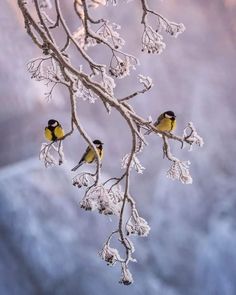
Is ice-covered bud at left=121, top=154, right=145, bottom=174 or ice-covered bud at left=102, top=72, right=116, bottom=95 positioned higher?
ice-covered bud at left=102, top=72, right=116, bottom=95

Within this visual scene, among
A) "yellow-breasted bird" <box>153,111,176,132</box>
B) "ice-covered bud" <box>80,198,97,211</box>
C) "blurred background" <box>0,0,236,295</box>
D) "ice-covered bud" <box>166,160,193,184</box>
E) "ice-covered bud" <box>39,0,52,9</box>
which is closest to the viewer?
"ice-covered bud" <box>39,0,52,9</box>

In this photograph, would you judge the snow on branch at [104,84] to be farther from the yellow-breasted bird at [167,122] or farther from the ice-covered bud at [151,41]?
the yellow-breasted bird at [167,122]

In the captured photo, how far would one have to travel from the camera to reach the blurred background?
334 cm

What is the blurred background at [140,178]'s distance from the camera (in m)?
3.34

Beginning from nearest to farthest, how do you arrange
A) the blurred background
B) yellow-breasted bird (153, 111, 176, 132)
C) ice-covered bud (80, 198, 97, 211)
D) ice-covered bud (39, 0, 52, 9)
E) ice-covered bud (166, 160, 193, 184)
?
ice-covered bud (39, 0, 52, 9)
ice-covered bud (80, 198, 97, 211)
ice-covered bud (166, 160, 193, 184)
yellow-breasted bird (153, 111, 176, 132)
the blurred background

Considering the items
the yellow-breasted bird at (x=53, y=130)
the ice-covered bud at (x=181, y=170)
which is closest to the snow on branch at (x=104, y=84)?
the ice-covered bud at (x=181, y=170)

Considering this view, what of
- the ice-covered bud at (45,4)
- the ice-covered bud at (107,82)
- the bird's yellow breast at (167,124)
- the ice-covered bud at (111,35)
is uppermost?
the bird's yellow breast at (167,124)

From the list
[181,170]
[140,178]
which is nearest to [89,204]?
[181,170]

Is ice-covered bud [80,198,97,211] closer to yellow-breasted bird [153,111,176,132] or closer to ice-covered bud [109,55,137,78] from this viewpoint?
ice-covered bud [109,55,137,78]

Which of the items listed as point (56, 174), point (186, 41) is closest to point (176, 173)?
point (56, 174)

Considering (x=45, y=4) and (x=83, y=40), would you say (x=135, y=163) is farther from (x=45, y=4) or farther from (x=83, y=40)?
(x=45, y=4)

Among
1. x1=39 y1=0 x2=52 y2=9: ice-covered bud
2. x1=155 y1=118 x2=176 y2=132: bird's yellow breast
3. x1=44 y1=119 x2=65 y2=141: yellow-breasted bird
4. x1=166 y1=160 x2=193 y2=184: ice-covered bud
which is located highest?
x1=155 y1=118 x2=176 y2=132: bird's yellow breast

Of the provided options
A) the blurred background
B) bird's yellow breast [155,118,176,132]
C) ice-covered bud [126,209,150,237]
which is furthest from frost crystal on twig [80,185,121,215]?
the blurred background

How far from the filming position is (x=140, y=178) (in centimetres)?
348
